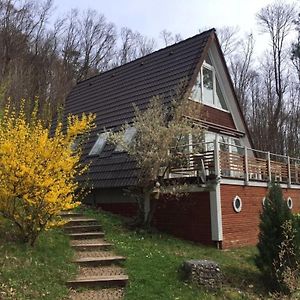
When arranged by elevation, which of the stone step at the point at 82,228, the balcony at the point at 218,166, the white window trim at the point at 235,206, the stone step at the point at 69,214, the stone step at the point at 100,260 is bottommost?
the stone step at the point at 100,260

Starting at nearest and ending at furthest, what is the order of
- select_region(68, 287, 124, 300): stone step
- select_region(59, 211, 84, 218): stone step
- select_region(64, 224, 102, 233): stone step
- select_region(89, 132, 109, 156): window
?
1. select_region(68, 287, 124, 300): stone step
2. select_region(64, 224, 102, 233): stone step
3. select_region(59, 211, 84, 218): stone step
4. select_region(89, 132, 109, 156): window

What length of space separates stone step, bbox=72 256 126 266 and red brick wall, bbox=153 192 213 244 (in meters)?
3.66

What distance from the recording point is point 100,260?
9.60m

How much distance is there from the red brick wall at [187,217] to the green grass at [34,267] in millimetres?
3894

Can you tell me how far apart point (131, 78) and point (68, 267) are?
39.1 ft

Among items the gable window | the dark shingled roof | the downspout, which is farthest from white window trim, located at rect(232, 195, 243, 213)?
the gable window

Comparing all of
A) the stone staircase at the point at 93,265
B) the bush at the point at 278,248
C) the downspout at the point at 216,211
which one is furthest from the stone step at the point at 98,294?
the downspout at the point at 216,211

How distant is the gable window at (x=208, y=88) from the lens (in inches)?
691

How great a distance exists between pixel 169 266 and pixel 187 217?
379cm

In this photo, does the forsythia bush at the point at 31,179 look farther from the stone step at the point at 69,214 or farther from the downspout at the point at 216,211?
the downspout at the point at 216,211

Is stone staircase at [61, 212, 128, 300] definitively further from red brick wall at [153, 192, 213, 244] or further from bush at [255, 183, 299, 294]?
bush at [255, 183, 299, 294]

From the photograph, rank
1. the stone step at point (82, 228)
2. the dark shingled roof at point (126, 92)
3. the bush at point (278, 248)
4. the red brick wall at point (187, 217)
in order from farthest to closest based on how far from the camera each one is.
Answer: the dark shingled roof at point (126, 92)
the red brick wall at point (187, 217)
the stone step at point (82, 228)
the bush at point (278, 248)

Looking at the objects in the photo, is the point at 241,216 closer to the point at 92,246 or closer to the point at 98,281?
the point at 92,246

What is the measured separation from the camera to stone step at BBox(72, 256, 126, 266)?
9.48 meters
